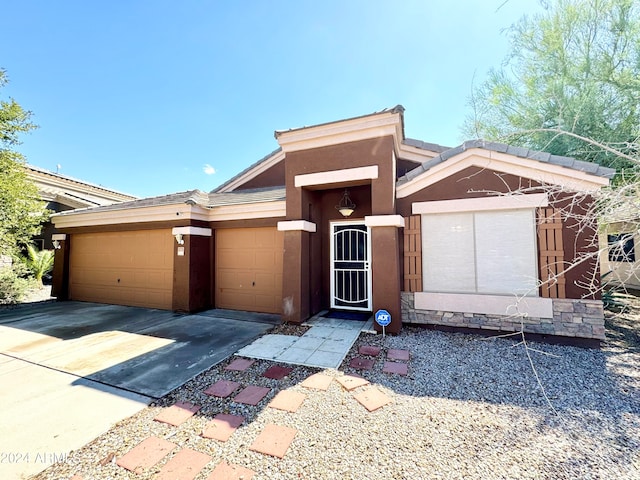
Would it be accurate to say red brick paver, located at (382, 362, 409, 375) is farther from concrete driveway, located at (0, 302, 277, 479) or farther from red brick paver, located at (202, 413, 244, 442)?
concrete driveway, located at (0, 302, 277, 479)

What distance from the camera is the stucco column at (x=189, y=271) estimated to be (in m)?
7.77

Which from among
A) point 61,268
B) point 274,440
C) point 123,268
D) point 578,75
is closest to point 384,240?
point 274,440

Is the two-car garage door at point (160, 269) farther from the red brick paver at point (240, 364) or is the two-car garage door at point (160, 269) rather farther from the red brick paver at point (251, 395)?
the red brick paver at point (251, 395)

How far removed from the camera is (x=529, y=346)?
499 cm

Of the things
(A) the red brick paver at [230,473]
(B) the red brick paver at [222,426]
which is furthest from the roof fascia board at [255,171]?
(A) the red brick paver at [230,473]

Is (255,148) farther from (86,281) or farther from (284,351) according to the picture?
(284,351)

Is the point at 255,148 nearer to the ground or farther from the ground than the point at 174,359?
farther from the ground

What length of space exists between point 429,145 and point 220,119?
9424mm

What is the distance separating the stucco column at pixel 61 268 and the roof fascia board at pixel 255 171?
20.3 ft

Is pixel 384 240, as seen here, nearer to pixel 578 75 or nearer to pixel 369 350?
pixel 369 350

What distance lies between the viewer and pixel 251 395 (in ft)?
11.4

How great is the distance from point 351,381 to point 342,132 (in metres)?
5.09

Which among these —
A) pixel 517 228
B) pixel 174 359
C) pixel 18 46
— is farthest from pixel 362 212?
pixel 18 46

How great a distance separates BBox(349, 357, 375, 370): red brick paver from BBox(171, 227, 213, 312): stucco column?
5412mm
